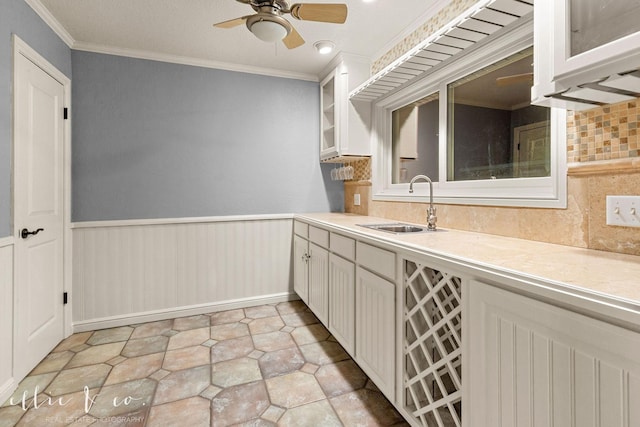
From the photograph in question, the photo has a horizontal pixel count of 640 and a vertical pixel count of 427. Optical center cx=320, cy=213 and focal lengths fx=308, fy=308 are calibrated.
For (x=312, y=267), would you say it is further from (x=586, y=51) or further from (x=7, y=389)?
(x=586, y=51)

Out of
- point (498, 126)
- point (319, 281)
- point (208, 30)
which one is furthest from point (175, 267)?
point (498, 126)

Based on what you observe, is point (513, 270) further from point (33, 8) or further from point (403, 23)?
point (33, 8)

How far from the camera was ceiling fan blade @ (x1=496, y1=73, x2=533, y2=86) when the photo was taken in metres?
1.58

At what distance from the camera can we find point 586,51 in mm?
895

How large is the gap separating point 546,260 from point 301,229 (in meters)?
2.07

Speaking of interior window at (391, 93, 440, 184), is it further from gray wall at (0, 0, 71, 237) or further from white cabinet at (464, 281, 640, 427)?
gray wall at (0, 0, 71, 237)

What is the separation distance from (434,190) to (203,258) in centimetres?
214

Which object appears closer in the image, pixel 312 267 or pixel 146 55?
pixel 312 267

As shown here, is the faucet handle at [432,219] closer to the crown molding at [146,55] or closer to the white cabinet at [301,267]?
the white cabinet at [301,267]

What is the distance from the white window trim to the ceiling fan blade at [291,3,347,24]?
2.66ft

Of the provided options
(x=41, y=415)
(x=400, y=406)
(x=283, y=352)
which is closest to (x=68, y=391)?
(x=41, y=415)

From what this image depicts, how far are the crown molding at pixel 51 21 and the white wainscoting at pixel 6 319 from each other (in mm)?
1489

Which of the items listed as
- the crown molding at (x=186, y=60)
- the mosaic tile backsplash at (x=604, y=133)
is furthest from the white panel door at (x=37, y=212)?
the mosaic tile backsplash at (x=604, y=133)

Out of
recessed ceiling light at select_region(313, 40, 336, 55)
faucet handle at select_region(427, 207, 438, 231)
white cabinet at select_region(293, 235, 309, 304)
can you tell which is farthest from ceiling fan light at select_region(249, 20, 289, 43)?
white cabinet at select_region(293, 235, 309, 304)
